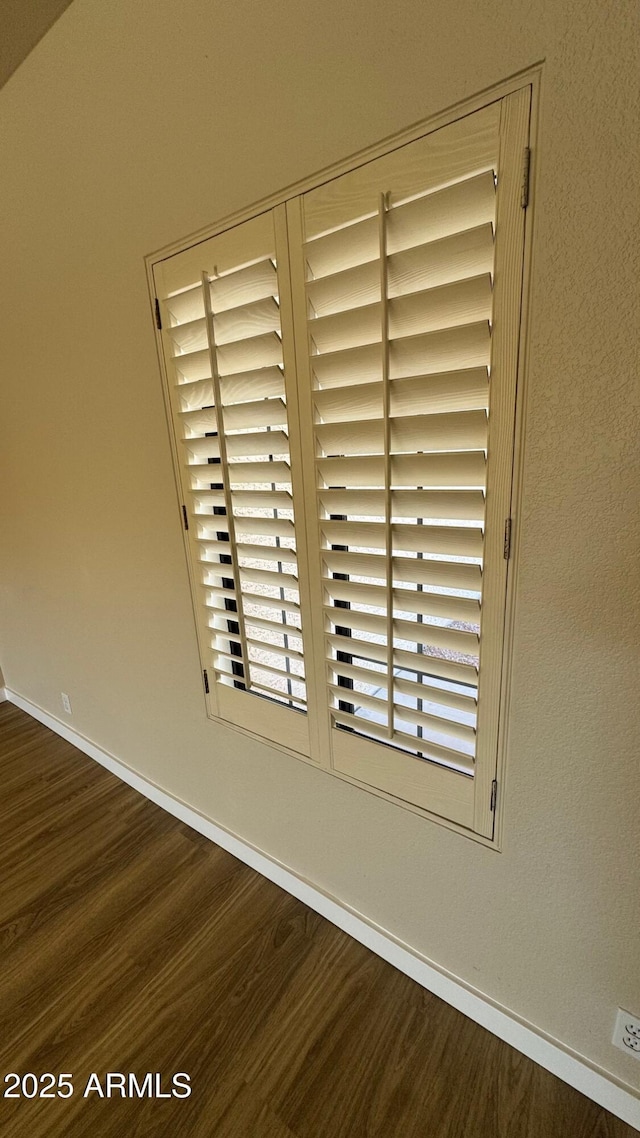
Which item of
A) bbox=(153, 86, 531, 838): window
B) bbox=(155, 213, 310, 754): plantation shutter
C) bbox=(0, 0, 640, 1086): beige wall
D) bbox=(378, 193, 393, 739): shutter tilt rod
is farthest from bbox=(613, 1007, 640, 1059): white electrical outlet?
bbox=(155, 213, 310, 754): plantation shutter

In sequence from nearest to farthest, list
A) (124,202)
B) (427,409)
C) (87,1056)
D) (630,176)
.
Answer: (630,176)
(427,409)
(87,1056)
(124,202)

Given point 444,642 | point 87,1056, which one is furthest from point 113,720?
point 444,642

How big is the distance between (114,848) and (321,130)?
2299mm

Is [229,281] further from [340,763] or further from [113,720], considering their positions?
[113,720]

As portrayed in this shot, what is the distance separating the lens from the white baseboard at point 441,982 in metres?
1.03

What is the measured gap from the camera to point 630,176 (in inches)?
27.0

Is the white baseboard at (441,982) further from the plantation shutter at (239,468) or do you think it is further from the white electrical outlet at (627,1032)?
the plantation shutter at (239,468)

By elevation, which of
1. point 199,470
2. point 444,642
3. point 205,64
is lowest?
point 444,642

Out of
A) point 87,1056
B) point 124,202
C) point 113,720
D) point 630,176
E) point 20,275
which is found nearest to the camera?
point 630,176

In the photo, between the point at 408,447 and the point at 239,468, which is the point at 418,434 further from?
the point at 239,468

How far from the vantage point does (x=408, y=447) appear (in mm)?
970

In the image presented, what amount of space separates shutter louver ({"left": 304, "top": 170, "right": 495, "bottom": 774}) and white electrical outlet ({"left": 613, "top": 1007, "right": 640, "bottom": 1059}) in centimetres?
56

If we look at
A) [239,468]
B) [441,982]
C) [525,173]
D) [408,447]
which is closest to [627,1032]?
[441,982]

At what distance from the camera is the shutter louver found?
86cm
